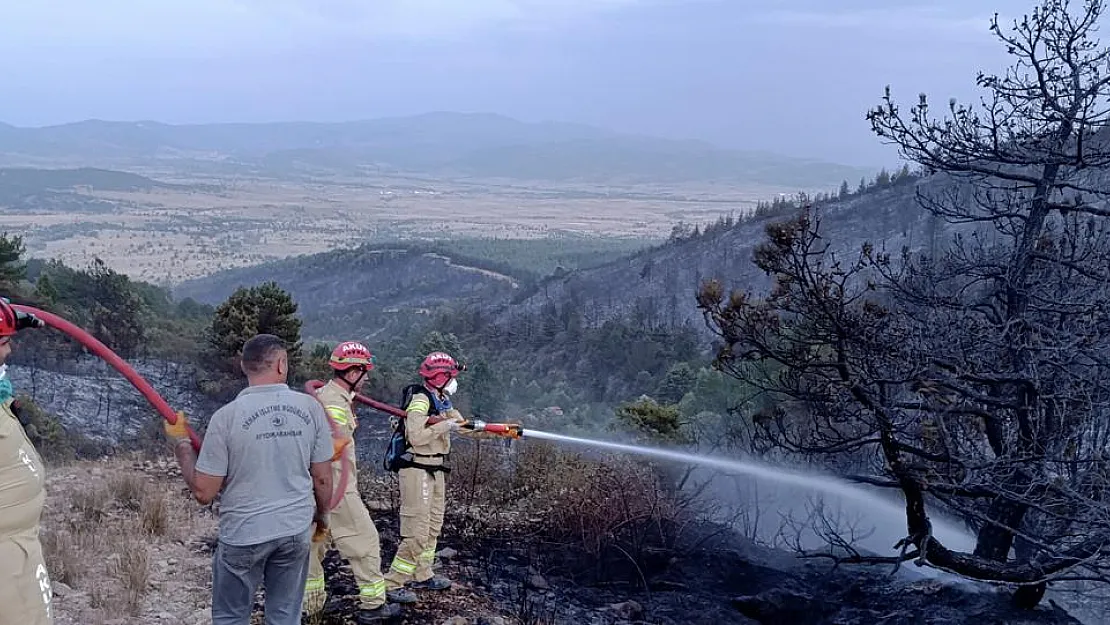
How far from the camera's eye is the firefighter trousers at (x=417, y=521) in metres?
6.38

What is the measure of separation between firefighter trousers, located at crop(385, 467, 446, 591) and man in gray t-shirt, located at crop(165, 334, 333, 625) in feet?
5.86

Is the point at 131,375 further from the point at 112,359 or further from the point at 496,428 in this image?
the point at 496,428

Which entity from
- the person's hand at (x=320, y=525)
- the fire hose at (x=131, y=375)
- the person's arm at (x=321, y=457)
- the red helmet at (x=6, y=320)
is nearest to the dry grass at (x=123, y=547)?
Answer: the person's hand at (x=320, y=525)

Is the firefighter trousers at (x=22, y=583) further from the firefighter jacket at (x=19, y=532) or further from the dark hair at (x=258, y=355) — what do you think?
the dark hair at (x=258, y=355)

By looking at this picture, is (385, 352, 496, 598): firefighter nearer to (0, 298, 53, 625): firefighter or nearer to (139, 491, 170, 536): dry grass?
(139, 491, 170, 536): dry grass

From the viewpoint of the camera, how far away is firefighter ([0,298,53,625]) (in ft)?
10.3

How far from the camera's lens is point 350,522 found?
19.2ft

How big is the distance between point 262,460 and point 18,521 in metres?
1.20

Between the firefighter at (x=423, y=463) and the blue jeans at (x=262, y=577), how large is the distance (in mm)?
1658

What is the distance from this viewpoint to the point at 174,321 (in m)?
22.9

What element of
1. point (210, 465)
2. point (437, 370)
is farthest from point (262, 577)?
point (437, 370)

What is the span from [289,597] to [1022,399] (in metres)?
Answer: 5.00

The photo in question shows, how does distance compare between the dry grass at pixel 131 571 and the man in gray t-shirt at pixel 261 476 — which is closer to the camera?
the man in gray t-shirt at pixel 261 476

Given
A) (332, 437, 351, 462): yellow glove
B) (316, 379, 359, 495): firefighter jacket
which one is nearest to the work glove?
(332, 437, 351, 462): yellow glove
